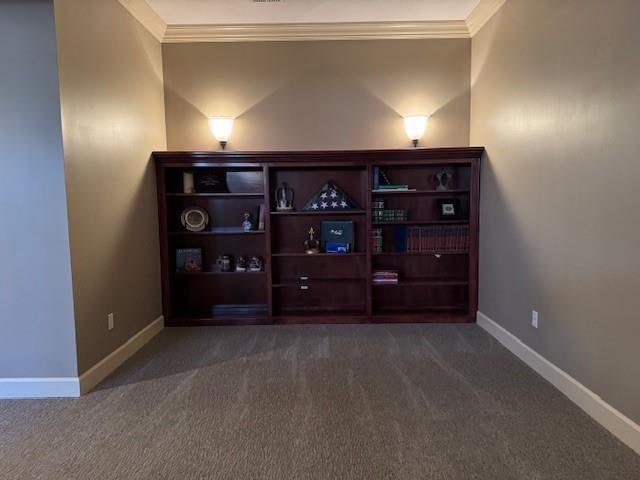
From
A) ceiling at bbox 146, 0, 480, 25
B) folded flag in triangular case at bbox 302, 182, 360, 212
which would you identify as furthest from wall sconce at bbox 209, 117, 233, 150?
folded flag in triangular case at bbox 302, 182, 360, 212

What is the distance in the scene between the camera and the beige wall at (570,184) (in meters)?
2.00

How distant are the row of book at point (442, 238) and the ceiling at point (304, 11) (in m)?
2.03

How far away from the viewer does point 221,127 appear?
401 cm

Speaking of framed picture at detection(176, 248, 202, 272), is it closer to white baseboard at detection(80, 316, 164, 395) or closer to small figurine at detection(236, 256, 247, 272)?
small figurine at detection(236, 256, 247, 272)

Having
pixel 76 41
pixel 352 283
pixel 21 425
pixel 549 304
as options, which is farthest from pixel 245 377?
pixel 76 41

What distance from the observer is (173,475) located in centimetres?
181

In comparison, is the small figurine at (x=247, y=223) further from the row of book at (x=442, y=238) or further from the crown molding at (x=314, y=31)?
the crown molding at (x=314, y=31)

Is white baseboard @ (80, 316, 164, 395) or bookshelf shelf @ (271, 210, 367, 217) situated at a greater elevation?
bookshelf shelf @ (271, 210, 367, 217)

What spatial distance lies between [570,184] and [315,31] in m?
2.83

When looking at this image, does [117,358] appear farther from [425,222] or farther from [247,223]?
[425,222]

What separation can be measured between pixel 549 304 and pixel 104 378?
3122mm

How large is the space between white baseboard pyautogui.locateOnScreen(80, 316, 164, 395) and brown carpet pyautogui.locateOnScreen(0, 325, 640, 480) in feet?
0.25

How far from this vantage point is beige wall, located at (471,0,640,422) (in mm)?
2000

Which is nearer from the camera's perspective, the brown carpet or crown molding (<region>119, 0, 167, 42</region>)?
the brown carpet
